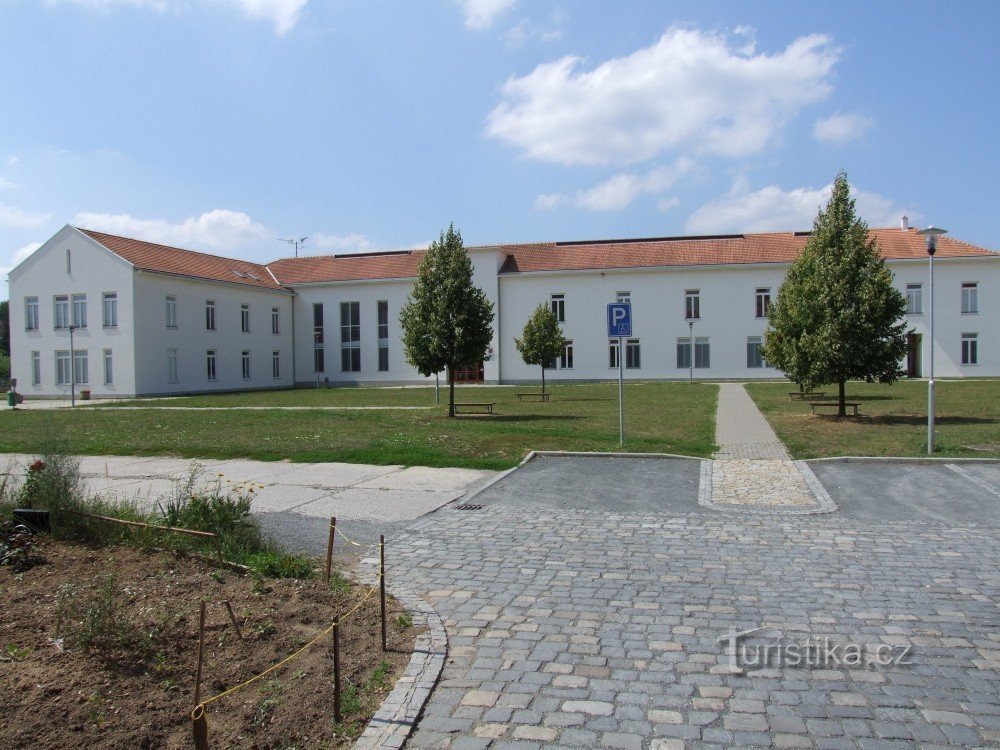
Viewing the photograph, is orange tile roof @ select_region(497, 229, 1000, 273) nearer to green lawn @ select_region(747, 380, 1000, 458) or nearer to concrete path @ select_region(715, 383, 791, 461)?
green lawn @ select_region(747, 380, 1000, 458)

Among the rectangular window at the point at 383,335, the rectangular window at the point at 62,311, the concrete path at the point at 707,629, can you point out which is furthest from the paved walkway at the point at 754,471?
the rectangular window at the point at 62,311

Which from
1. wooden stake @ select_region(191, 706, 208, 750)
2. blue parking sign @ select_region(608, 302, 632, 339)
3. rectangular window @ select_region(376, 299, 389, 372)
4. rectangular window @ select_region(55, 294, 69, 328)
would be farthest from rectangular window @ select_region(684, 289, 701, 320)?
wooden stake @ select_region(191, 706, 208, 750)

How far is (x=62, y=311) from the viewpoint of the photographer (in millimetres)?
43406

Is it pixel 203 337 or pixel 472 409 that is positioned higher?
pixel 203 337

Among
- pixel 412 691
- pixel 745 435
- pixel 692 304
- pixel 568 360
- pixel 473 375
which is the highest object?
pixel 692 304

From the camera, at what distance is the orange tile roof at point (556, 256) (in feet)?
150

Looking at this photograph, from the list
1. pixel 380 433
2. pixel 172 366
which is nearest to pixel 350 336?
pixel 172 366

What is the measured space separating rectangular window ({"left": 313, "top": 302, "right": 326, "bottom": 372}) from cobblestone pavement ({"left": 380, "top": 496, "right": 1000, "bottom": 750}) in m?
48.0

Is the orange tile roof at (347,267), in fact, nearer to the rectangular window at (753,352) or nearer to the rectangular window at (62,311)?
the rectangular window at (62,311)

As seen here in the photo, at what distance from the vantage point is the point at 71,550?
20.1 feet

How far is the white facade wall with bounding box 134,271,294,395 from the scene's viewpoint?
42.0 meters

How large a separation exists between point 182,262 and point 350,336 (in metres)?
12.3

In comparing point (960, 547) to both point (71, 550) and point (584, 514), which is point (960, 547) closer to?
point (584, 514)

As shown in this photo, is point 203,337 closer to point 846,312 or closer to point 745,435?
point 745,435
